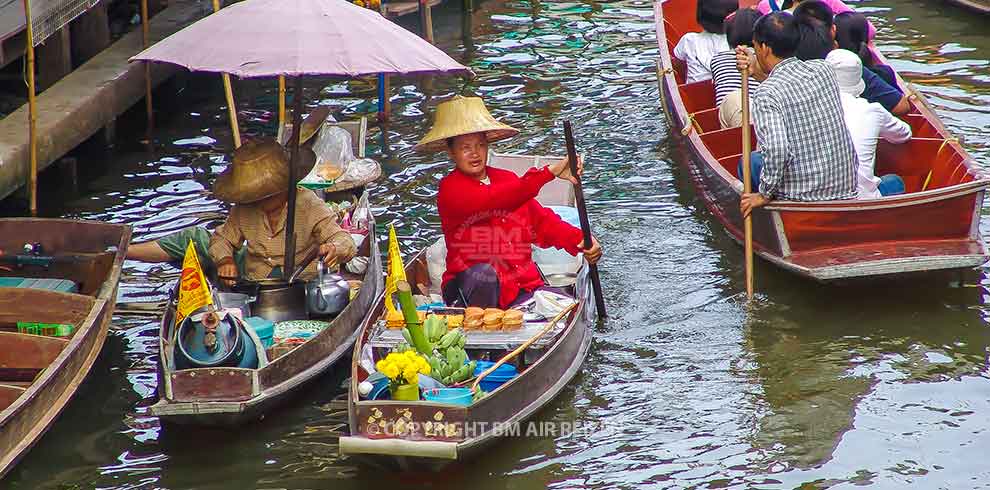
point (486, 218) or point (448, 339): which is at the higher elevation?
point (486, 218)

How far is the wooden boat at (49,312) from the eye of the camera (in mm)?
5789

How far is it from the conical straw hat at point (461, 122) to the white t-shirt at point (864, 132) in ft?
7.69

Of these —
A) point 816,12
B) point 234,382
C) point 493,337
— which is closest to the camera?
point 234,382

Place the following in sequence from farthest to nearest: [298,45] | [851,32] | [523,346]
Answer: [851,32] < [298,45] < [523,346]

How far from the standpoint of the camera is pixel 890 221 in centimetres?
698

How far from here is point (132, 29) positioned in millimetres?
12656

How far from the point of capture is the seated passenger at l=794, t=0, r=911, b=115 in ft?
24.8

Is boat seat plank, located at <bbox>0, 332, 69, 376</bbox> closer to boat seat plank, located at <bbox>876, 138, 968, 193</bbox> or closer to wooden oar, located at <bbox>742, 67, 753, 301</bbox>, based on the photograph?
wooden oar, located at <bbox>742, 67, 753, 301</bbox>

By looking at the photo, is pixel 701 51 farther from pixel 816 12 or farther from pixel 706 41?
pixel 816 12

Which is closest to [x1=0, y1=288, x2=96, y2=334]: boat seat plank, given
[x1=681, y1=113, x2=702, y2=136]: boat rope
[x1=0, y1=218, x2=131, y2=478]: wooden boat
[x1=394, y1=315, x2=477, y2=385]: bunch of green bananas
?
[x1=0, y1=218, x2=131, y2=478]: wooden boat

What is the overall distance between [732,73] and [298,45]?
4.29m

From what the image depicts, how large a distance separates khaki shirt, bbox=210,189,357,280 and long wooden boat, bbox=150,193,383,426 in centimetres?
50

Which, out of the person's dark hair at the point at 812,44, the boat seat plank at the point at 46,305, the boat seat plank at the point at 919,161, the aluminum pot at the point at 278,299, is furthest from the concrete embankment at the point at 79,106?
the boat seat plank at the point at 919,161

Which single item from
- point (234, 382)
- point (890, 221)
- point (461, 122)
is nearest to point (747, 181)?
point (890, 221)
